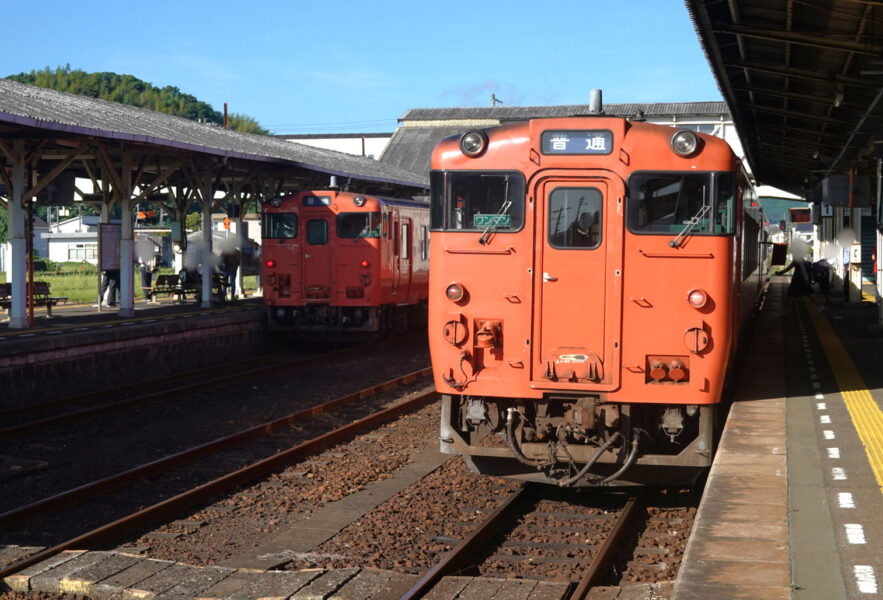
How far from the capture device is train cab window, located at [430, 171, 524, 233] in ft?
28.1

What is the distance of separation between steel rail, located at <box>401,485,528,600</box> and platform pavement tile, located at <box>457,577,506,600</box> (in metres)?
0.23

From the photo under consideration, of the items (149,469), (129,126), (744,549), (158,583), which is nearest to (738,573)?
(744,549)

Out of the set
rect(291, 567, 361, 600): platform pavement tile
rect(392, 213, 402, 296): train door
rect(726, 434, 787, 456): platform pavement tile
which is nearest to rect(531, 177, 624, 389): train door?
rect(726, 434, 787, 456): platform pavement tile

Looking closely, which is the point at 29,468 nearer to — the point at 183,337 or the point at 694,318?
the point at 694,318

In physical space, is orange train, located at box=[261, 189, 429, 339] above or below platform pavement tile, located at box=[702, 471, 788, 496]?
above

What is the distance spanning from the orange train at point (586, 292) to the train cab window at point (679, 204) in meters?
0.01

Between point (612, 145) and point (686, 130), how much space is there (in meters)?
0.57

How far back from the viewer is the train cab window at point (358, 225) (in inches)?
802

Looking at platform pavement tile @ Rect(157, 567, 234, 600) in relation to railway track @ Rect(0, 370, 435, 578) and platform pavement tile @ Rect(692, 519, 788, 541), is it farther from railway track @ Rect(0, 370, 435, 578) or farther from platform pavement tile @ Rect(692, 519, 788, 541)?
platform pavement tile @ Rect(692, 519, 788, 541)

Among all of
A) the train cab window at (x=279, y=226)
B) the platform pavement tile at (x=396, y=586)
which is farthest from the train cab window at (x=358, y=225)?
the platform pavement tile at (x=396, y=586)

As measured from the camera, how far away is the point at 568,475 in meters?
8.52

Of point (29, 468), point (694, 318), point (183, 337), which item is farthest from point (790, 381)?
point (183, 337)

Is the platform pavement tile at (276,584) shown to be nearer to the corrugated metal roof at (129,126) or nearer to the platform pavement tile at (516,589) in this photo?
the platform pavement tile at (516,589)

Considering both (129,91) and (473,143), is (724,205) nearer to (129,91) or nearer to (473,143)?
(473,143)
